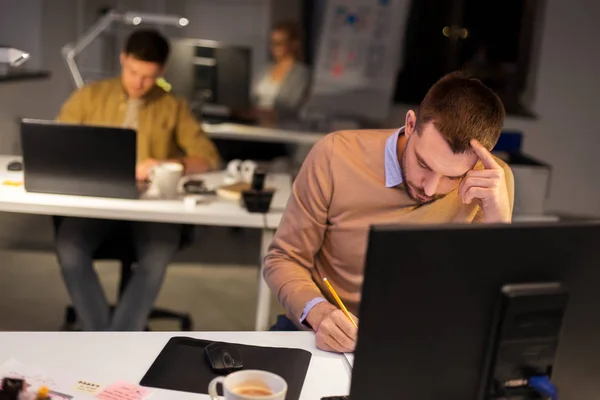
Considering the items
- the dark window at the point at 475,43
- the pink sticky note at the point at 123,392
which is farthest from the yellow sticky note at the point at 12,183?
the dark window at the point at 475,43

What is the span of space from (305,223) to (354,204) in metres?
0.12

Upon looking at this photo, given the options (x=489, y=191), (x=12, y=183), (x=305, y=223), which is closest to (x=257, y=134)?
(x=12, y=183)

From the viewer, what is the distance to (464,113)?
1295 mm

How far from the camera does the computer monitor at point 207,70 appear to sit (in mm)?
3584

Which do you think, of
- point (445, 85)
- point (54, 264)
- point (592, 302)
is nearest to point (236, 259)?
point (54, 264)

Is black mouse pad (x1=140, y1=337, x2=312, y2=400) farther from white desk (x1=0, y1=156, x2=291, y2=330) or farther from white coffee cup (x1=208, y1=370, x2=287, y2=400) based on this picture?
white desk (x1=0, y1=156, x2=291, y2=330)

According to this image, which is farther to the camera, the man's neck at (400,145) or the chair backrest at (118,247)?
the chair backrest at (118,247)

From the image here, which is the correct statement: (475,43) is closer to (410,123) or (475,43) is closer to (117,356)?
(410,123)

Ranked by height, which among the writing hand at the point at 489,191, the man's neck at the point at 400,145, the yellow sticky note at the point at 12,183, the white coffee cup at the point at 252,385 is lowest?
the yellow sticky note at the point at 12,183

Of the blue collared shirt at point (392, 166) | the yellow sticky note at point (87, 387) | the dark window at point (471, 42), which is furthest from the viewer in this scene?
the dark window at point (471, 42)

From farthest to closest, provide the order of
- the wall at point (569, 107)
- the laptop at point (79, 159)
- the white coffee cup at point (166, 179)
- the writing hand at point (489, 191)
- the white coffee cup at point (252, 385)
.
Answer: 1. the wall at point (569, 107)
2. the white coffee cup at point (166, 179)
3. the laptop at point (79, 159)
4. the writing hand at point (489, 191)
5. the white coffee cup at point (252, 385)

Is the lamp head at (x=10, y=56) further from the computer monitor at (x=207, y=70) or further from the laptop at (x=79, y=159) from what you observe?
the computer monitor at (x=207, y=70)

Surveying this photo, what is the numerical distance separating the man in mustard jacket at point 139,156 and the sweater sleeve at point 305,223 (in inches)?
36.9

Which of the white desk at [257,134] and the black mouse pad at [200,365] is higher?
the white desk at [257,134]
